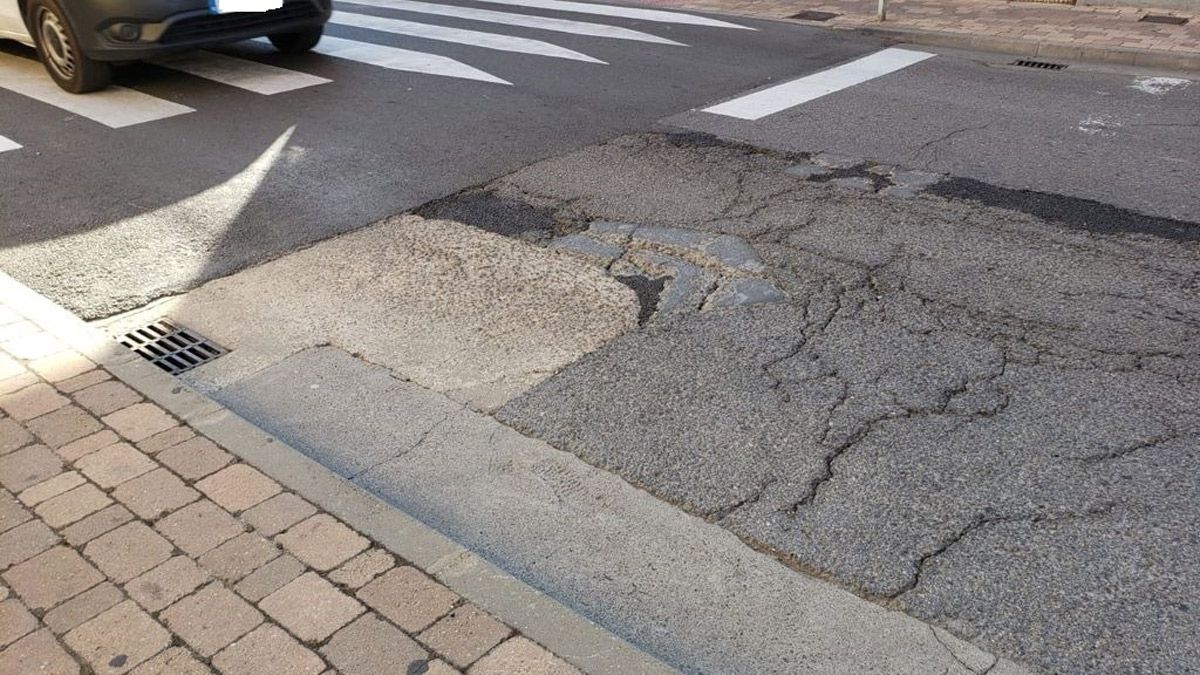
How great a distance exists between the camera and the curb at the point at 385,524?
9.02 feet

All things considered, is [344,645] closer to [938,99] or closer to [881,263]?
[881,263]

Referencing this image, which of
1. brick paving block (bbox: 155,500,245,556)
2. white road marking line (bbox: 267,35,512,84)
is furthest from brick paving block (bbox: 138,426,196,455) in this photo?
white road marking line (bbox: 267,35,512,84)

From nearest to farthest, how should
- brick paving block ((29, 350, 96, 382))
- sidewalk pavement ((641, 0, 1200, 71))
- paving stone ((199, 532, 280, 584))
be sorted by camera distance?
paving stone ((199, 532, 280, 584))
brick paving block ((29, 350, 96, 382))
sidewalk pavement ((641, 0, 1200, 71))

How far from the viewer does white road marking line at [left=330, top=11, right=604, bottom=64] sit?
10016mm

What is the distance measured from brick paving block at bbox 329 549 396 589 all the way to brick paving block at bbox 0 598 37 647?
32.5 inches

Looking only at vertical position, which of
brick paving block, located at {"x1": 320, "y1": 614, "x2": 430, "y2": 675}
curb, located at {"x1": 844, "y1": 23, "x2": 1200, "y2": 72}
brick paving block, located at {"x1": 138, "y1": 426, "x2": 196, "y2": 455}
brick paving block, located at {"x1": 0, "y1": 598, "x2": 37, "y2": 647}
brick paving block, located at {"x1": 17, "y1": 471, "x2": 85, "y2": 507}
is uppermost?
curb, located at {"x1": 844, "y1": 23, "x2": 1200, "y2": 72}

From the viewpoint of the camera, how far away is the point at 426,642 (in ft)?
8.99

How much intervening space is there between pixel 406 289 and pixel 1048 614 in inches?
130

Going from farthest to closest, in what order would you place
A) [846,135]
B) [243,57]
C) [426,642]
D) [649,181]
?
[243,57]
[846,135]
[649,181]
[426,642]

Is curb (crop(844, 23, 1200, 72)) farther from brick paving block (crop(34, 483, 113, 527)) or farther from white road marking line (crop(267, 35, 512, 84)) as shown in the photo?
brick paving block (crop(34, 483, 113, 527))

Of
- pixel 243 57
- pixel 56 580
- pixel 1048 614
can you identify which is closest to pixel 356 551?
pixel 56 580

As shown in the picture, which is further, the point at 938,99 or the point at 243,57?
the point at 243,57

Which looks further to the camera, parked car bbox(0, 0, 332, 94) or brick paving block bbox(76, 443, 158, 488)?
parked car bbox(0, 0, 332, 94)

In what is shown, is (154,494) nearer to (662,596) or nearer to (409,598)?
(409,598)
